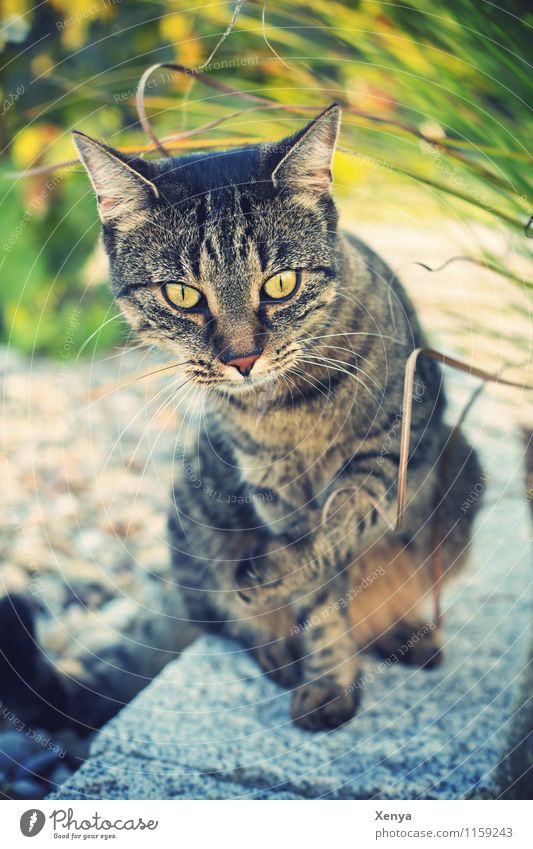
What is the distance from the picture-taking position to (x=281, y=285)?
999 mm

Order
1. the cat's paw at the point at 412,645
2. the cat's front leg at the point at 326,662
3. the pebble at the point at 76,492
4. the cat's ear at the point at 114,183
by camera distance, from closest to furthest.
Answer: the cat's ear at the point at 114,183 < the cat's front leg at the point at 326,662 < the cat's paw at the point at 412,645 < the pebble at the point at 76,492

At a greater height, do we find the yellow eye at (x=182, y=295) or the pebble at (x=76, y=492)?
the yellow eye at (x=182, y=295)

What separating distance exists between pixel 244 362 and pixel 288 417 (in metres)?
0.19

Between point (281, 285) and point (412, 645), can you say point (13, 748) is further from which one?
point (281, 285)

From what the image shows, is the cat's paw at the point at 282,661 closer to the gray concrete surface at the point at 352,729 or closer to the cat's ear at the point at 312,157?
the gray concrete surface at the point at 352,729

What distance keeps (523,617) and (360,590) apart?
0.33 m

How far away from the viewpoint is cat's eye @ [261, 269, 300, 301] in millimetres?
992

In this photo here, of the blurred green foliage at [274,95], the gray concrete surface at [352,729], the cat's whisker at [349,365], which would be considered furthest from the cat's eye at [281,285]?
the gray concrete surface at [352,729]

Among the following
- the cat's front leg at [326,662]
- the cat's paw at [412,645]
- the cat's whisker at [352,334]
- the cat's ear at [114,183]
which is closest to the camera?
the cat's ear at [114,183]

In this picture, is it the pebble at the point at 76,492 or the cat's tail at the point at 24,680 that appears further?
the pebble at the point at 76,492

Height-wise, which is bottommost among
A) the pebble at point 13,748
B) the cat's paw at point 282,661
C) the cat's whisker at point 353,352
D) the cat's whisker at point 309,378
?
the pebble at point 13,748

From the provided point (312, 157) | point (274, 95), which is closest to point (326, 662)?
point (312, 157)
